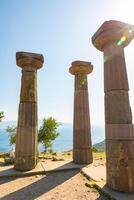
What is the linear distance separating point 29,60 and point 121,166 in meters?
7.65

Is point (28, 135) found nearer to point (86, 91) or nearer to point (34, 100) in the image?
point (34, 100)

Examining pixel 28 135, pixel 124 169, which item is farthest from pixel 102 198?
pixel 28 135

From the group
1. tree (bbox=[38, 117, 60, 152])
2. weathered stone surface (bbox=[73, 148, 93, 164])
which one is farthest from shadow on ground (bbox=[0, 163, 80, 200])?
tree (bbox=[38, 117, 60, 152])

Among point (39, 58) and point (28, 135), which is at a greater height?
point (39, 58)

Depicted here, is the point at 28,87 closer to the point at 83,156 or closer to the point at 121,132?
the point at 83,156

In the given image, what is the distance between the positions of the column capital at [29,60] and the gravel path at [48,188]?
6253mm

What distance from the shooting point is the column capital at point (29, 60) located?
10.9 meters

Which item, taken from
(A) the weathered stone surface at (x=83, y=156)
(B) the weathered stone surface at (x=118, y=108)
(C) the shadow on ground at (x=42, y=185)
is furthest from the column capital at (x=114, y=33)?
(A) the weathered stone surface at (x=83, y=156)

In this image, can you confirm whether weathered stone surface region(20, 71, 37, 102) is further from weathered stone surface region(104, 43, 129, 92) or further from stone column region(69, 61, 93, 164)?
weathered stone surface region(104, 43, 129, 92)

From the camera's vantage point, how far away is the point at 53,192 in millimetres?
6992

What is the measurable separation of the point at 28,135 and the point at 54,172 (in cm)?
251

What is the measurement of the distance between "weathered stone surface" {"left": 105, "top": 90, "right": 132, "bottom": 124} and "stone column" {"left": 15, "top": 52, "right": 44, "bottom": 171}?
5.09 metres

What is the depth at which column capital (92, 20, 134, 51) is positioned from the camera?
7383mm

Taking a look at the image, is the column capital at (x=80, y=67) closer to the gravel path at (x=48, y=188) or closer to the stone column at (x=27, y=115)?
the stone column at (x=27, y=115)
